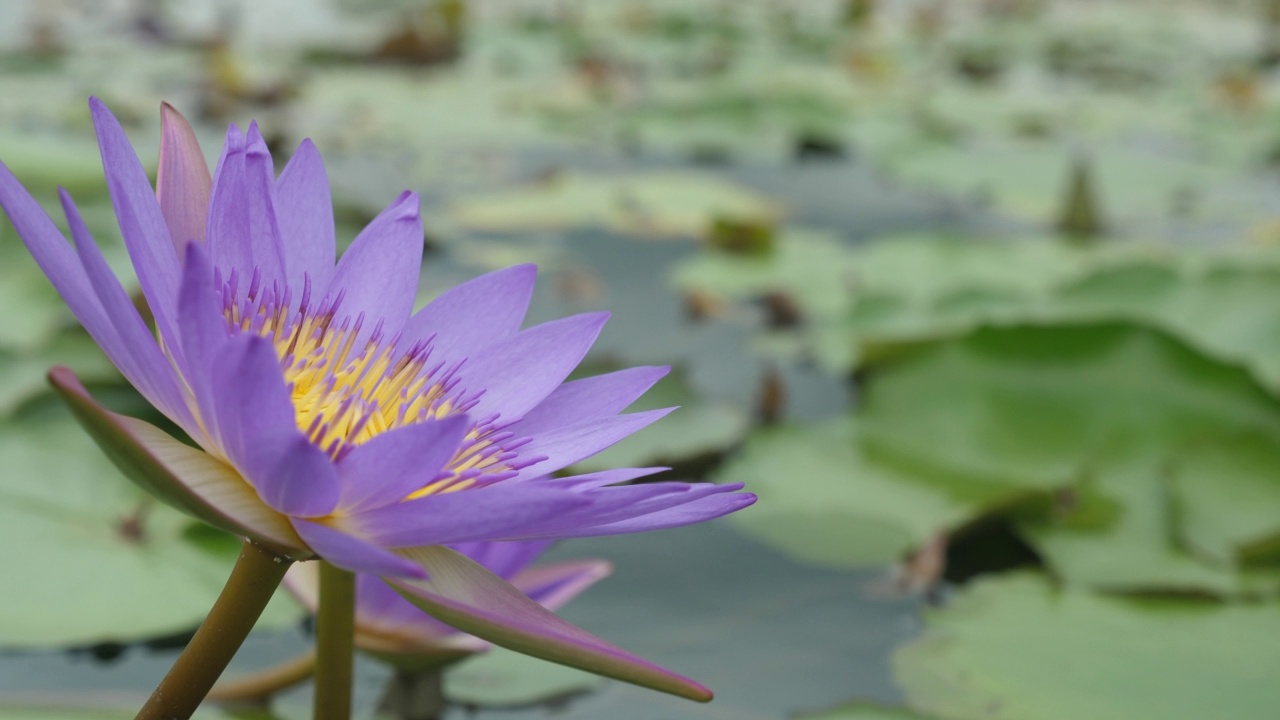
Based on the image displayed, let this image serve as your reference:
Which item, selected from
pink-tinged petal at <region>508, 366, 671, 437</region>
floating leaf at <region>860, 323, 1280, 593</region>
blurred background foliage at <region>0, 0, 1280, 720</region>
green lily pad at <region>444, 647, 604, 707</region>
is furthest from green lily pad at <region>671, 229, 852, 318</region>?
pink-tinged petal at <region>508, 366, 671, 437</region>

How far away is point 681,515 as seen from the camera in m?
0.59

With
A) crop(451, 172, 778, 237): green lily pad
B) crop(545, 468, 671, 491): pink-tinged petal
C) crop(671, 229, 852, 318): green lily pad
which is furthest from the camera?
crop(451, 172, 778, 237): green lily pad

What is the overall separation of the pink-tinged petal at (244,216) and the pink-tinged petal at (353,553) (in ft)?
0.70

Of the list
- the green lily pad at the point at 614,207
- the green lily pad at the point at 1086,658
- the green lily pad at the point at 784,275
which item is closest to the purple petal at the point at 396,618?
the green lily pad at the point at 1086,658

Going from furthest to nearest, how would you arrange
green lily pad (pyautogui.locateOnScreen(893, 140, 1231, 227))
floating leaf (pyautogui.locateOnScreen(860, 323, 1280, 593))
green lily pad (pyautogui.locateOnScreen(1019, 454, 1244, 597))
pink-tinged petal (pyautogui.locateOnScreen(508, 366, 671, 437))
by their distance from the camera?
1. green lily pad (pyautogui.locateOnScreen(893, 140, 1231, 227))
2. floating leaf (pyautogui.locateOnScreen(860, 323, 1280, 593))
3. green lily pad (pyautogui.locateOnScreen(1019, 454, 1244, 597))
4. pink-tinged petal (pyautogui.locateOnScreen(508, 366, 671, 437))

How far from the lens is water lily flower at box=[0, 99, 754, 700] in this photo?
515 mm

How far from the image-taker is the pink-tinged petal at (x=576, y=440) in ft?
2.22

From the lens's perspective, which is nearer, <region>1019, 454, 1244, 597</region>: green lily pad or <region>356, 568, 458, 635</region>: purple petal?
<region>356, 568, 458, 635</region>: purple petal

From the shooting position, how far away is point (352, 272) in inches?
30.4

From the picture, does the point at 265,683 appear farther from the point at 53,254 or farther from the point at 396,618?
the point at 53,254

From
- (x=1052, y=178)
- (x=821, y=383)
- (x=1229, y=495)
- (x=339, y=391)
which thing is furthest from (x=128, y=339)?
(x=1052, y=178)

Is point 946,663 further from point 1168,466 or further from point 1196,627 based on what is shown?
point 1168,466

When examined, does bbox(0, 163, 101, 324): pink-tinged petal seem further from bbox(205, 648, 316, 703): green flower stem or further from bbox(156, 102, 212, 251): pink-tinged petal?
bbox(205, 648, 316, 703): green flower stem

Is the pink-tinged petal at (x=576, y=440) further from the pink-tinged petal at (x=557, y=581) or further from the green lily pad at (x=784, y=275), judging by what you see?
the green lily pad at (x=784, y=275)
